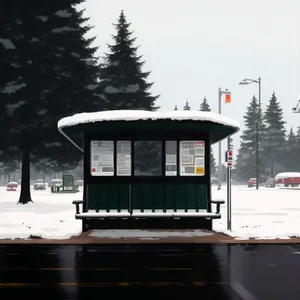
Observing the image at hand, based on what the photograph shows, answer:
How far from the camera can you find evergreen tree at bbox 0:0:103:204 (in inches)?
1232

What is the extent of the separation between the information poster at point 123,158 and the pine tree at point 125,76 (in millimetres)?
32743

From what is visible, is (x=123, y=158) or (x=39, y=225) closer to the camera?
(x=123, y=158)

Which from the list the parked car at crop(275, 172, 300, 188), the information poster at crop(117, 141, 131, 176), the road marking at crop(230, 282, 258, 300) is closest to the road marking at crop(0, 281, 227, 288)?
the road marking at crop(230, 282, 258, 300)

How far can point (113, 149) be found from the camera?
712 inches

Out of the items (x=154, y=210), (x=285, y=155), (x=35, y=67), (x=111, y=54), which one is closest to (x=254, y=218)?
(x=154, y=210)

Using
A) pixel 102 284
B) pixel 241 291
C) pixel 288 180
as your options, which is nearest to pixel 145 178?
pixel 102 284

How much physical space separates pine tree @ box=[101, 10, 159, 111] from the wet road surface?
1460 inches

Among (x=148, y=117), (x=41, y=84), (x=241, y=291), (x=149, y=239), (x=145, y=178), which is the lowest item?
(x=241, y=291)

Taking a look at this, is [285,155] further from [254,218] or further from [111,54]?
[254,218]

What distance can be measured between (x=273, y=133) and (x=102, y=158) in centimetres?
10413

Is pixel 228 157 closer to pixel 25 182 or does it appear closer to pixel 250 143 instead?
pixel 25 182

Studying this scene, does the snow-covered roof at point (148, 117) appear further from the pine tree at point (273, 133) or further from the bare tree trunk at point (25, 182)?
the pine tree at point (273, 133)

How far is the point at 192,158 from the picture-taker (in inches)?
720

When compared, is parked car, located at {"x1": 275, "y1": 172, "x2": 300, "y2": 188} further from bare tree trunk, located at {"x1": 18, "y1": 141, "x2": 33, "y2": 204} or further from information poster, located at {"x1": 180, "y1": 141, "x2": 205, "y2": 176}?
information poster, located at {"x1": 180, "y1": 141, "x2": 205, "y2": 176}
